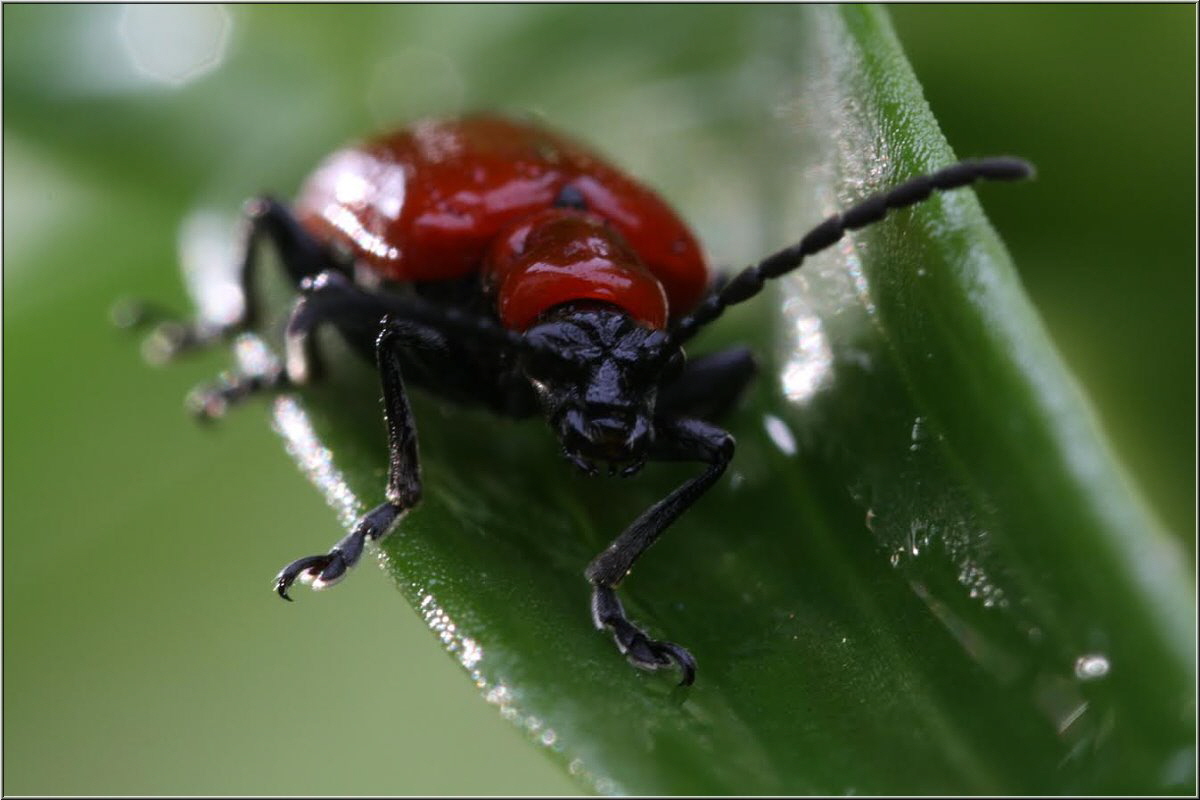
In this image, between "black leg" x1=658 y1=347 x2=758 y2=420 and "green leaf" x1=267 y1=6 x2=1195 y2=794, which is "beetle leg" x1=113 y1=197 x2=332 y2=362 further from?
"black leg" x1=658 y1=347 x2=758 y2=420

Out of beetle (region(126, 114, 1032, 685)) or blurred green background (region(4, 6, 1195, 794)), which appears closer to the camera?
beetle (region(126, 114, 1032, 685))

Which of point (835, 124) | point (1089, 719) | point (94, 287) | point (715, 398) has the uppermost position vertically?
point (94, 287)

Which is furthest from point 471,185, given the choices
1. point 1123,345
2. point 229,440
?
point 1123,345

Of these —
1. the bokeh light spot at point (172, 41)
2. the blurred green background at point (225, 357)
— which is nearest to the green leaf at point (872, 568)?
the blurred green background at point (225, 357)

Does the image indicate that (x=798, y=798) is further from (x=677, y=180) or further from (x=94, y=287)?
(x=94, y=287)

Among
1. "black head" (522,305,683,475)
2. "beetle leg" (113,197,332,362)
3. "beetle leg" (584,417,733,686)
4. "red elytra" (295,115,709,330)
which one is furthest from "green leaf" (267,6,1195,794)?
"beetle leg" (113,197,332,362)
